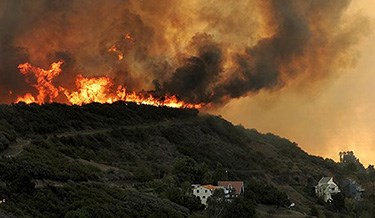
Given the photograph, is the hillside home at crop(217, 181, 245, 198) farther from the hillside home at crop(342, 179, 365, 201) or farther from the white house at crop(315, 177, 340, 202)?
the hillside home at crop(342, 179, 365, 201)

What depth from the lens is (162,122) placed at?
144625 millimetres

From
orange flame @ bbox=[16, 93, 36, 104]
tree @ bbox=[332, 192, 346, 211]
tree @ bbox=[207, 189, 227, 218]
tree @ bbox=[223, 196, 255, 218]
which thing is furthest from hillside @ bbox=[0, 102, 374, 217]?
orange flame @ bbox=[16, 93, 36, 104]

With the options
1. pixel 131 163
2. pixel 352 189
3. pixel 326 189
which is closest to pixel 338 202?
pixel 326 189

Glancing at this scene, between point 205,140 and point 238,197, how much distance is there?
5788 cm

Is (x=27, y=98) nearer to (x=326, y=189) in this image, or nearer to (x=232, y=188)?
(x=232, y=188)

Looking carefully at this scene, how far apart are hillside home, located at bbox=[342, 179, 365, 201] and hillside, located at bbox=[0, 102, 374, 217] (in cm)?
663

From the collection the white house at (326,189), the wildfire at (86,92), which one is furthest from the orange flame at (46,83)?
the white house at (326,189)

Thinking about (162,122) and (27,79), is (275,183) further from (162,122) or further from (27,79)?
(27,79)

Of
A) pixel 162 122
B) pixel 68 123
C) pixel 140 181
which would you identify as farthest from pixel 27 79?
pixel 140 181

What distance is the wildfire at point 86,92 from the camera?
126 metres

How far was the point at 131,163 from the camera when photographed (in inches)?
4139

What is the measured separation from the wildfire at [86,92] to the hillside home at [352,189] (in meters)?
45.6

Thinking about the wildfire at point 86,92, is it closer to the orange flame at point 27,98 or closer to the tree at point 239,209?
the orange flame at point 27,98

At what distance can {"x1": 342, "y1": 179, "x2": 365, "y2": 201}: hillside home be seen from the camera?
Result: 129m
